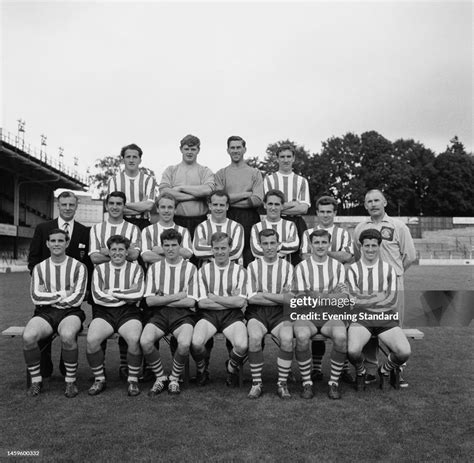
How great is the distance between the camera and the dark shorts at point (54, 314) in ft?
14.5

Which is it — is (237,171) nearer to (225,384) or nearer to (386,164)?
(225,384)

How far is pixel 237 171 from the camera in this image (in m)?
5.30

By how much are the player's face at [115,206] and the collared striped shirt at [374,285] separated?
2.22 meters

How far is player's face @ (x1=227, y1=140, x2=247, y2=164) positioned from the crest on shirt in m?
1.61

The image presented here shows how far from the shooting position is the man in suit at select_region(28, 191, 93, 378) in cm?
481

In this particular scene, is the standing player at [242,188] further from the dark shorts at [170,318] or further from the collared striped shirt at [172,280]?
the dark shorts at [170,318]

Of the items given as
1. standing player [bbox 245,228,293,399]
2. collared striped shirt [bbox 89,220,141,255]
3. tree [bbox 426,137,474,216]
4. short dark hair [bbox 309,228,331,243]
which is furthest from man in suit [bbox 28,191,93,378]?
tree [bbox 426,137,474,216]

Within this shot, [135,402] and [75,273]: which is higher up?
[75,273]

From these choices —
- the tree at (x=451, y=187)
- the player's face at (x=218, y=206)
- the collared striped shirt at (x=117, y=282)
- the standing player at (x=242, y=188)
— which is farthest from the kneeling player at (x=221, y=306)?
the tree at (x=451, y=187)

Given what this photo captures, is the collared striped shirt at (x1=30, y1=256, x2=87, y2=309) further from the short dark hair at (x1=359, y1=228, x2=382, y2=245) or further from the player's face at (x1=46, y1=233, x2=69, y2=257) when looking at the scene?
the short dark hair at (x1=359, y1=228, x2=382, y2=245)

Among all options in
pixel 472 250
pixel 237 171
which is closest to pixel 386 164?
pixel 472 250

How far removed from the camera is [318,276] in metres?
4.45

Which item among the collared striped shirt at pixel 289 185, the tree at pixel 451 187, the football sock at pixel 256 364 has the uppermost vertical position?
the tree at pixel 451 187

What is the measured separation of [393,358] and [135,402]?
86.5 inches
